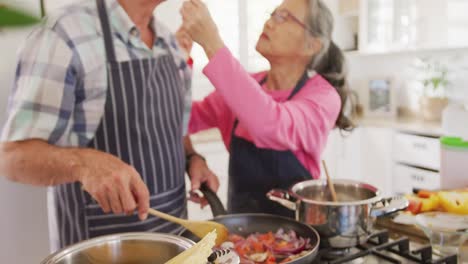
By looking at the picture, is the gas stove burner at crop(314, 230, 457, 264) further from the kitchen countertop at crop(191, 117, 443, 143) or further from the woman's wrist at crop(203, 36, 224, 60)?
the kitchen countertop at crop(191, 117, 443, 143)

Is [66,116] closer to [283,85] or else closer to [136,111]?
[136,111]

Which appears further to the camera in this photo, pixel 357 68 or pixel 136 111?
pixel 357 68

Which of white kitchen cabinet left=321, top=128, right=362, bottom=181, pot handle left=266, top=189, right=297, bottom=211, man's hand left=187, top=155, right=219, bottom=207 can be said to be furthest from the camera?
white kitchen cabinet left=321, top=128, right=362, bottom=181

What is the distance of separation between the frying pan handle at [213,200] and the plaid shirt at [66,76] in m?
0.22

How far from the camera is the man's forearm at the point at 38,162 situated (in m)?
0.56

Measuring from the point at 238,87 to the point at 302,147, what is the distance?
0.21 m

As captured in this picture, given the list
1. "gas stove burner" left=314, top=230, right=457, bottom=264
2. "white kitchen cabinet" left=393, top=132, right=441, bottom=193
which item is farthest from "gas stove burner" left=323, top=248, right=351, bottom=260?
"white kitchen cabinet" left=393, top=132, right=441, bottom=193

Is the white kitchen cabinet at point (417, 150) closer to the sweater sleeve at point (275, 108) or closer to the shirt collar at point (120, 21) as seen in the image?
the sweater sleeve at point (275, 108)

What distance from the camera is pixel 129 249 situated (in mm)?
480

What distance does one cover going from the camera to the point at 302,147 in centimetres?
85

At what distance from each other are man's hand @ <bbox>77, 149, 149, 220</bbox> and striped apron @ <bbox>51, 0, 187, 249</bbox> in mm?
154

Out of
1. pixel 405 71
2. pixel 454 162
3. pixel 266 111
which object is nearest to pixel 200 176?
pixel 266 111

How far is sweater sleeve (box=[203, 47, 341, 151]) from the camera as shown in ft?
2.33

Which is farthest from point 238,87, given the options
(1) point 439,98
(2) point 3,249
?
(1) point 439,98
